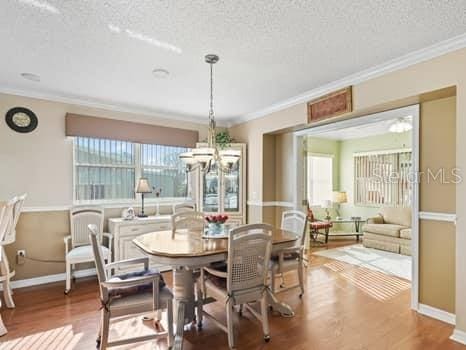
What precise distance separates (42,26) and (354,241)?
683 centimetres

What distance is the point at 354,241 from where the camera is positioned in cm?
667

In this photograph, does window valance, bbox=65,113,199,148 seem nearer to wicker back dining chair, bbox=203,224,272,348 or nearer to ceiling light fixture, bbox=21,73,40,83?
ceiling light fixture, bbox=21,73,40,83

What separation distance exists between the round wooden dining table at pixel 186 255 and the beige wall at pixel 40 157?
1.95 m

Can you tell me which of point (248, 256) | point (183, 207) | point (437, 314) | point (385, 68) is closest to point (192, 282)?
point (248, 256)

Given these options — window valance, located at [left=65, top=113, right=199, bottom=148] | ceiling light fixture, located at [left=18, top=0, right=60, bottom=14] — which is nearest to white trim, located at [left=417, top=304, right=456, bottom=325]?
window valance, located at [left=65, top=113, right=199, bottom=148]

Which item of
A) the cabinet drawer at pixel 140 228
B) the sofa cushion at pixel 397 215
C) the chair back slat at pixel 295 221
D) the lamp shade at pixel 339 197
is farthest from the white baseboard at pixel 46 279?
the sofa cushion at pixel 397 215

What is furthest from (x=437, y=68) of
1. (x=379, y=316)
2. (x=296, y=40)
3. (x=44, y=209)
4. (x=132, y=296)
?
(x=44, y=209)

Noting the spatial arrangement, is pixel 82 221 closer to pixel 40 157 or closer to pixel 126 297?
pixel 40 157

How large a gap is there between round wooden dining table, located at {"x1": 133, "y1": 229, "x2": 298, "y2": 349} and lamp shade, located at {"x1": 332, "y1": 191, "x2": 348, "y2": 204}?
443 cm

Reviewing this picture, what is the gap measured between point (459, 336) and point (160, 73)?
3.80 m

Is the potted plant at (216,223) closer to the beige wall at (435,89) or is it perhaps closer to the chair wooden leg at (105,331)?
the chair wooden leg at (105,331)

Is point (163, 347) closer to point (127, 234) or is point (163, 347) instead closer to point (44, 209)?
point (127, 234)

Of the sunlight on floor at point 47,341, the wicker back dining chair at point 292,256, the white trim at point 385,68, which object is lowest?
the sunlight on floor at point 47,341

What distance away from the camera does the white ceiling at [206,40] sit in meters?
2.00
